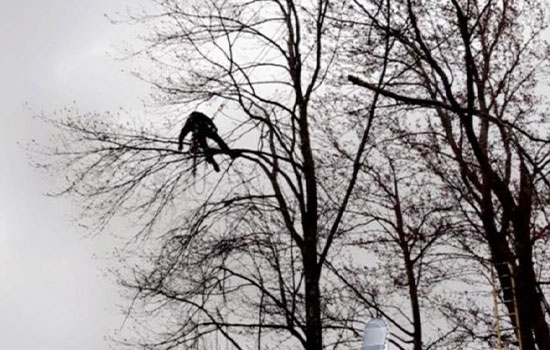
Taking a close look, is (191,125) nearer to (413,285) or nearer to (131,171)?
(131,171)

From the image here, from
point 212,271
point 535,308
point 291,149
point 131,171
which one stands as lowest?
point 535,308

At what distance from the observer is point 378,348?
6773 mm

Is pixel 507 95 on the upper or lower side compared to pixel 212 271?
upper

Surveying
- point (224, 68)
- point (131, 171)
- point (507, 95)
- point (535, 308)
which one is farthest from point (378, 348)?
point (507, 95)

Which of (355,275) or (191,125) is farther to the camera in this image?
(355,275)

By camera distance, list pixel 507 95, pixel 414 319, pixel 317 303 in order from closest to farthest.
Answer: pixel 317 303, pixel 507 95, pixel 414 319

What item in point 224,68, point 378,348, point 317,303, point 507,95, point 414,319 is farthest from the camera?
point 414,319

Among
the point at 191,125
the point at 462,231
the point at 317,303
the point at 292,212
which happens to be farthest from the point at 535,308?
the point at 462,231

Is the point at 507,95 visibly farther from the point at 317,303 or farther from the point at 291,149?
the point at 317,303

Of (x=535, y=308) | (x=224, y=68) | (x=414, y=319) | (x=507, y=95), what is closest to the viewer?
(x=535, y=308)

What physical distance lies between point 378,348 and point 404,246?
44.3 ft

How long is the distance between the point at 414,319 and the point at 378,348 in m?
13.1

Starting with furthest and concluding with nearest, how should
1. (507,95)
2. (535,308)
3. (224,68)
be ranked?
1. (507,95)
2. (224,68)
3. (535,308)

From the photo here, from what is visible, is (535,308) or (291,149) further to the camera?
(291,149)
